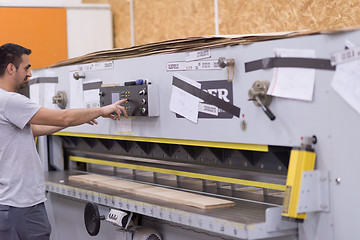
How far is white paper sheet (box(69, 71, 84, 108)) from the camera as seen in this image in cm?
307

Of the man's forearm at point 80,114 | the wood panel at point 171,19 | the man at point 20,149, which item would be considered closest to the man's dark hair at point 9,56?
the man at point 20,149

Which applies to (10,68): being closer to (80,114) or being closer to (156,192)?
(80,114)

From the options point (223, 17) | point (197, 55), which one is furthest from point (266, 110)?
point (223, 17)

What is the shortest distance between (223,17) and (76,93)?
1366 millimetres

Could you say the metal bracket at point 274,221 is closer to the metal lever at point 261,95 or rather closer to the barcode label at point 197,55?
the metal lever at point 261,95

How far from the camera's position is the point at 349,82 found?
5.37 ft

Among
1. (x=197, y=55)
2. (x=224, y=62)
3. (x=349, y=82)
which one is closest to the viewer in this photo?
(x=349, y=82)

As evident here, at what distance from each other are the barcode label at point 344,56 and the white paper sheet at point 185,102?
2.16 feet

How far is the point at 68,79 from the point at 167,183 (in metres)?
0.98

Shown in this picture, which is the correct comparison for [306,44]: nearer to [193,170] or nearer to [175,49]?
[175,49]

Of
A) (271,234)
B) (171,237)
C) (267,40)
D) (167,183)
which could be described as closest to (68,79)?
(167,183)

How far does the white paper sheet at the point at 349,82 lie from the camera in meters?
1.63

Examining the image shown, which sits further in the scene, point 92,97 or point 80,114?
point 92,97

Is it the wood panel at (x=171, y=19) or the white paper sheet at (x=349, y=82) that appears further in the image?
A: the wood panel at (x=171, y=19)
